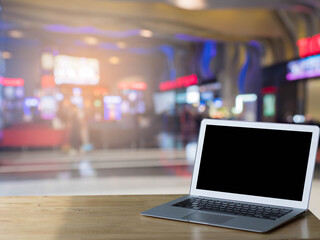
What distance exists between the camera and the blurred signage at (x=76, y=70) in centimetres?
1066

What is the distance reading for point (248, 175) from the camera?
1440mm

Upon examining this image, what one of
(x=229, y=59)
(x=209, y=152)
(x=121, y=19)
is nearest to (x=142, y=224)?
(x=209, y=152)

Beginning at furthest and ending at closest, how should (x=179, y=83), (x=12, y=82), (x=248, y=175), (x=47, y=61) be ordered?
(x=179, y=83) → (x=47, y=61) → (x=12, y=82) → (x=248, y=175)

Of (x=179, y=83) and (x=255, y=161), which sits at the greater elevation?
(x=179, y=83)

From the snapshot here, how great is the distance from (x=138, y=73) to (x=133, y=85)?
320 mm

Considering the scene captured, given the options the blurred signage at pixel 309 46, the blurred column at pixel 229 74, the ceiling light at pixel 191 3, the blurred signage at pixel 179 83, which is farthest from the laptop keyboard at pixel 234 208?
the blurred column at pixel 229 74

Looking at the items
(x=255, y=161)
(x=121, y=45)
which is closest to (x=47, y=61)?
(x=121, y=45)

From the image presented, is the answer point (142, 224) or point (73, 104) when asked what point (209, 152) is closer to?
point (142, 224)

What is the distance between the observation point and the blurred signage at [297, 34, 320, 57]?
386 inches

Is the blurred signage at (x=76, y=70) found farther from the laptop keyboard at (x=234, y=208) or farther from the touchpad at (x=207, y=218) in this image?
the touchpad at (x=207, y=218)

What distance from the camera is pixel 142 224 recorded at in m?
1.19

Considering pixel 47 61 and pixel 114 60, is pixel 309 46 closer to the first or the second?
pixel 114 60

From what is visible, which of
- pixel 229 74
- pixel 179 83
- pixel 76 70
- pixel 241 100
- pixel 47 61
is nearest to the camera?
pixel 47 61

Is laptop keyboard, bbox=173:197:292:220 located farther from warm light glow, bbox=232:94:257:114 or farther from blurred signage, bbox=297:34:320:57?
warm light glow, bbox=232:94:257:114
